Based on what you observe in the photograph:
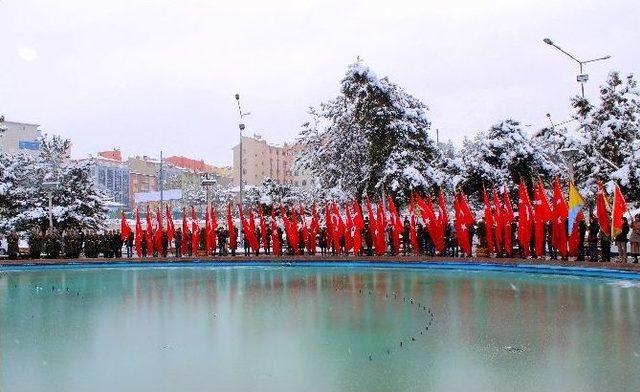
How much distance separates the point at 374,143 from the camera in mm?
31938

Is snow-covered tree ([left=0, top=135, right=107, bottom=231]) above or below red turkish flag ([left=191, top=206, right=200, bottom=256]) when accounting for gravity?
above

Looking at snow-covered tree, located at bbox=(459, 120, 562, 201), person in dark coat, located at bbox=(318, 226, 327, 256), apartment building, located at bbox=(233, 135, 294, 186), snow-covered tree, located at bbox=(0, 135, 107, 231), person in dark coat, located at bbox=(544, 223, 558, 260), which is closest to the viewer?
person in dark coat, located at bbox=(544, 223, 558, 260)

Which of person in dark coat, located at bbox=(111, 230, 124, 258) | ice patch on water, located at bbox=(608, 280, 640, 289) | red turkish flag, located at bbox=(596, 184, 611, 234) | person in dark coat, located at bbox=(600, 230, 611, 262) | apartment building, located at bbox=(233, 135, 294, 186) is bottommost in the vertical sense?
ice patch on water, located at bbox=(608, 280, 640, 289)

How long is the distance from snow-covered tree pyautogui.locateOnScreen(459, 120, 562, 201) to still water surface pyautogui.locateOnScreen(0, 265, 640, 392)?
18753 mm

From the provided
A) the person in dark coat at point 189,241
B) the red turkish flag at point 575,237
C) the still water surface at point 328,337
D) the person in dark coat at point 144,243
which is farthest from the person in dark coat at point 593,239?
the person in dark coat at point 144,243

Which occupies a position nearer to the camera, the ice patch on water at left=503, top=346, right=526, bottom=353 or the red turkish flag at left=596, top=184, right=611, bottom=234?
the ice patch on water at left=503, top=346, right=526, bottom=353

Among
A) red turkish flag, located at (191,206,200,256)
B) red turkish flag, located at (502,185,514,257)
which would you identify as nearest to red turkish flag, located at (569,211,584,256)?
red turkish flag, located at (502,185,514,257)

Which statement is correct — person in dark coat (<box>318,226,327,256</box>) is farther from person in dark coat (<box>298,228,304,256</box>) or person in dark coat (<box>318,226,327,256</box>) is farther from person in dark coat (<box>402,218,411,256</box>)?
person in dark coat (<box>402,218,411,256</box>)

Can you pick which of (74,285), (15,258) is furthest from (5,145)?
(74,285)

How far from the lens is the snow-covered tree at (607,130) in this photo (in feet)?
96.0

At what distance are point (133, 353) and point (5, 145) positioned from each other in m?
92.8

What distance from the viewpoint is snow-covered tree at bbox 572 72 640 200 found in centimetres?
2927

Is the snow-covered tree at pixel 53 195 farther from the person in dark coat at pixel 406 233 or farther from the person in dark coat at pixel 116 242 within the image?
the person in dark coat at pixel 406 233

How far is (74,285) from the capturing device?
18531 mm
